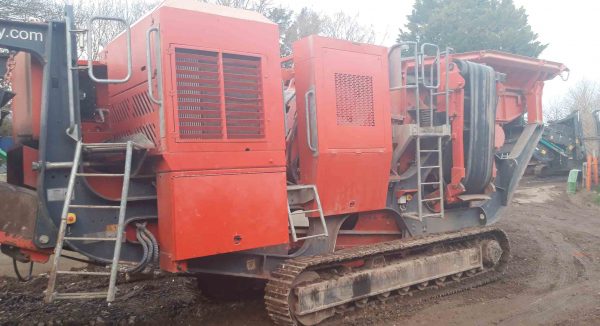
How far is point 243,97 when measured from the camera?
4.67 meters

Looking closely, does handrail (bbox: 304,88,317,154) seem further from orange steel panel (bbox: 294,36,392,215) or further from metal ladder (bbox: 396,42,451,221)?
metal ladder (bbox: 396,42,451,221)

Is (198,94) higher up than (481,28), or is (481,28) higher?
(481,28)

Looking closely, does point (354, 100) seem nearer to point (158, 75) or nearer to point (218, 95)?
point (218, 95)

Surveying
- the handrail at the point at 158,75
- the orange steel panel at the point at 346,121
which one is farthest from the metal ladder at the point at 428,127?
the handrail at the point at 158,75

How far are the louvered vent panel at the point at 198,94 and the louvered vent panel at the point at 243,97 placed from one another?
98mm

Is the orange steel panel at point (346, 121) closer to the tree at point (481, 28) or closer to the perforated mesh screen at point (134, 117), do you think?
the perforated mesh screen at point (134, 117)

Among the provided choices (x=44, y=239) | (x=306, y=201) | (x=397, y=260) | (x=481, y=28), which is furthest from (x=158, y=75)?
(x=481, y=28)

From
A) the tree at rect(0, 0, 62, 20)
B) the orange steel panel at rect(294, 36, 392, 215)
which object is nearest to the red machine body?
the orange steel panel at rect(294, 36, 392, 215)

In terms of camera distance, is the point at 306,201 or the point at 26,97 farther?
the point at 306,201

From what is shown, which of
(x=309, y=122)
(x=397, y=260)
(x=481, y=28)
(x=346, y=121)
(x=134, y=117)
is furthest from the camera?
(x=481, y=28)

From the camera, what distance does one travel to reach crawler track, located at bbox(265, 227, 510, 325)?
189 inches

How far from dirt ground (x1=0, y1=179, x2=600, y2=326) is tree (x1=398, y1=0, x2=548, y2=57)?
19.3 metres

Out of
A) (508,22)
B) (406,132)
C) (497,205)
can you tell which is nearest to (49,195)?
(406,132)

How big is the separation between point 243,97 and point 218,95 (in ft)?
0.81
